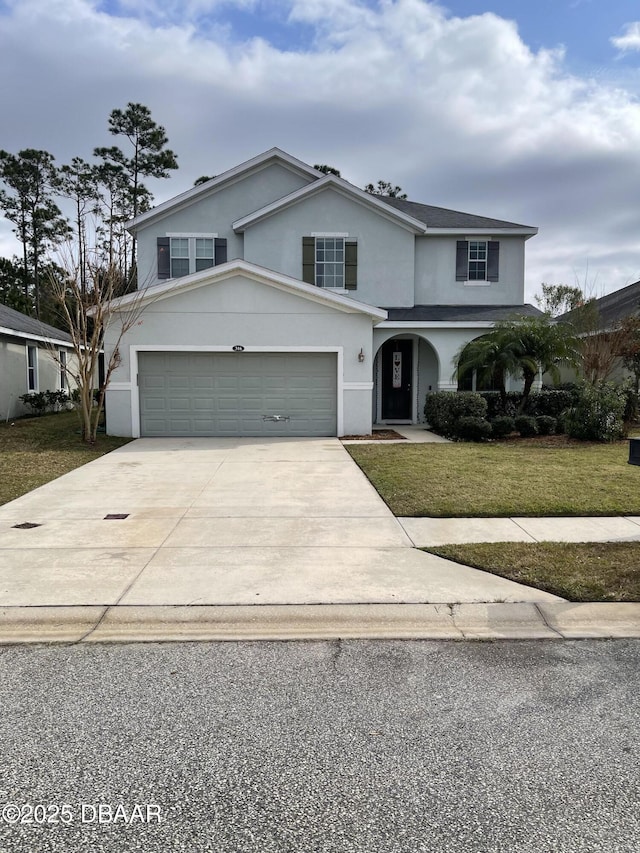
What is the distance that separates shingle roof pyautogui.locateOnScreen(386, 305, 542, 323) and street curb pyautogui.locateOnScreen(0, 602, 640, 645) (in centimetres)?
1352

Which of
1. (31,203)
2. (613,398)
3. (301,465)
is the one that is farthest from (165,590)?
(31,203)

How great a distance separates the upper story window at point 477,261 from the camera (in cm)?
1947

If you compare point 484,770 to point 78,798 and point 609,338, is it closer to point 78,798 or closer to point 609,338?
point 78,798

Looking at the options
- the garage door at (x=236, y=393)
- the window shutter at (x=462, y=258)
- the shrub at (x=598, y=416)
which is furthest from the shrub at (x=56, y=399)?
the shrub at (x=598, y=416)

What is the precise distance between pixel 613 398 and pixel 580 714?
12342 mm

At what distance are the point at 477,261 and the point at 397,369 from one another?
170 inches

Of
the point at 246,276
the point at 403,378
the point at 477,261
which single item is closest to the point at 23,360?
the point at 246,276

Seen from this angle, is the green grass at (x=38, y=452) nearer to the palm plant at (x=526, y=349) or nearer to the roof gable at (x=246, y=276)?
the roof gable at (x=246, y=276)

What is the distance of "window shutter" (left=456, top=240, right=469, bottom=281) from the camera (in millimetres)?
19469

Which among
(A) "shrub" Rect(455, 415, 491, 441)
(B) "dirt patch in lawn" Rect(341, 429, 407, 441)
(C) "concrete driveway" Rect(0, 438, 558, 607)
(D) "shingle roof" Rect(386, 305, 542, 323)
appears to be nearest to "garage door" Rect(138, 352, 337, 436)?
(B) "dirt patch in lawn" Rect(341, 429, 407, 441)

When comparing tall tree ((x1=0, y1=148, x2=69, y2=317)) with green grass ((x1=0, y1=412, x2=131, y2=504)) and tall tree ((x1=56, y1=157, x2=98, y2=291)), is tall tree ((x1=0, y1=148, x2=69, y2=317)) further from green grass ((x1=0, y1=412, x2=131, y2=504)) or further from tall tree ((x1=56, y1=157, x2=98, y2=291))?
green grass ((x1=0, y1=412, x2=131, y2=504))

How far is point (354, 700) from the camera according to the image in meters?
3.45

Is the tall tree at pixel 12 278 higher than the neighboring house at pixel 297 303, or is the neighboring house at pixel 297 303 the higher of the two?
the tall tree at pixel 12 278

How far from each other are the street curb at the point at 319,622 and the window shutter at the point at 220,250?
16064 mm
